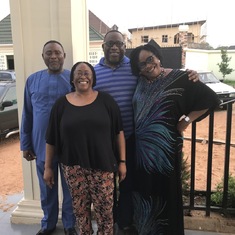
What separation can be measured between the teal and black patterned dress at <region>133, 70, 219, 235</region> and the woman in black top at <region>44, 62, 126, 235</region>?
0.66 feet

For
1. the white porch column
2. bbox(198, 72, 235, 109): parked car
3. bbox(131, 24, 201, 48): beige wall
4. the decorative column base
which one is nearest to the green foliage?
the decorative column base

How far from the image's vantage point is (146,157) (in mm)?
→ 2334

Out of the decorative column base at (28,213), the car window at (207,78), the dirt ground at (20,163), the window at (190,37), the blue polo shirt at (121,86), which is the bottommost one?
the dirt ground at (20,163)

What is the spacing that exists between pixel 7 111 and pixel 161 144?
229 inches

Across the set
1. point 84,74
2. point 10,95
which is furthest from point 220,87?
point 84,74

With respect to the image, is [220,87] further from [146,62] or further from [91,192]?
[91,192]

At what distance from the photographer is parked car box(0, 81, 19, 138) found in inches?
282

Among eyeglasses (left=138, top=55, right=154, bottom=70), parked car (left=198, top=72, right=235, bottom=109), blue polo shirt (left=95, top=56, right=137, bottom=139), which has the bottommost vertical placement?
parked car (left=198, top=72, right=235, bottom=109)

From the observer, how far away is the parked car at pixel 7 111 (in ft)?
23.5

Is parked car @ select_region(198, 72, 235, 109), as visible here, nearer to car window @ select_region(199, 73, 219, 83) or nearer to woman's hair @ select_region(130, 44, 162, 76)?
car window @ select_region(199, 73, 219, 83)

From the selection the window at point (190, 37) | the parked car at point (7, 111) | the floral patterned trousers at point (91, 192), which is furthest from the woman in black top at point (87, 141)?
the window at point (190, 37)

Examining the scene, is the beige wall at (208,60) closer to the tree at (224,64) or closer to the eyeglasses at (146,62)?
the tree at (224,64)

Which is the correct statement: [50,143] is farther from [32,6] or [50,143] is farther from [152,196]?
[32,6]

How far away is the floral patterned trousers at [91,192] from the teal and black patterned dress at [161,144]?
0.33 metres
